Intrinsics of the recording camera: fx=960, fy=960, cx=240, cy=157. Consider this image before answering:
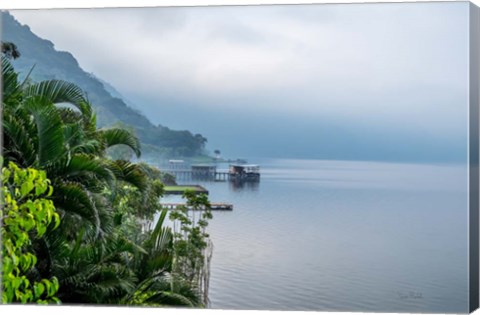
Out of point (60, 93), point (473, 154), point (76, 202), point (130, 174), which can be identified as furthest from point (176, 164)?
point (473, 154)

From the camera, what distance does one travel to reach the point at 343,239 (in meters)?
8.52

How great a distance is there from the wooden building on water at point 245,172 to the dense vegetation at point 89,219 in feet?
1.23

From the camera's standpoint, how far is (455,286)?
26.2ft

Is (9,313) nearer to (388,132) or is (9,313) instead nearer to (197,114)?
(197,114)

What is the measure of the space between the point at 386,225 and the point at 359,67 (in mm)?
1404

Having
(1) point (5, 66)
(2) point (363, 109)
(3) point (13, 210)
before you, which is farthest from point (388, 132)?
(3) point (13, 210)

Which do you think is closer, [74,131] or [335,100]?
[74,131]

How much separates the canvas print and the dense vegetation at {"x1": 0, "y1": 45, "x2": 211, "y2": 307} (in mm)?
18

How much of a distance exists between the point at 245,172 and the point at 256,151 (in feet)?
0.72

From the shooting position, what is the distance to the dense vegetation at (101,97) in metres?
8.80

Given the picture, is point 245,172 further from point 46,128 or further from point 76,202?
point 46,128

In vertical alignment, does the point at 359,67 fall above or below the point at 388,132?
above
